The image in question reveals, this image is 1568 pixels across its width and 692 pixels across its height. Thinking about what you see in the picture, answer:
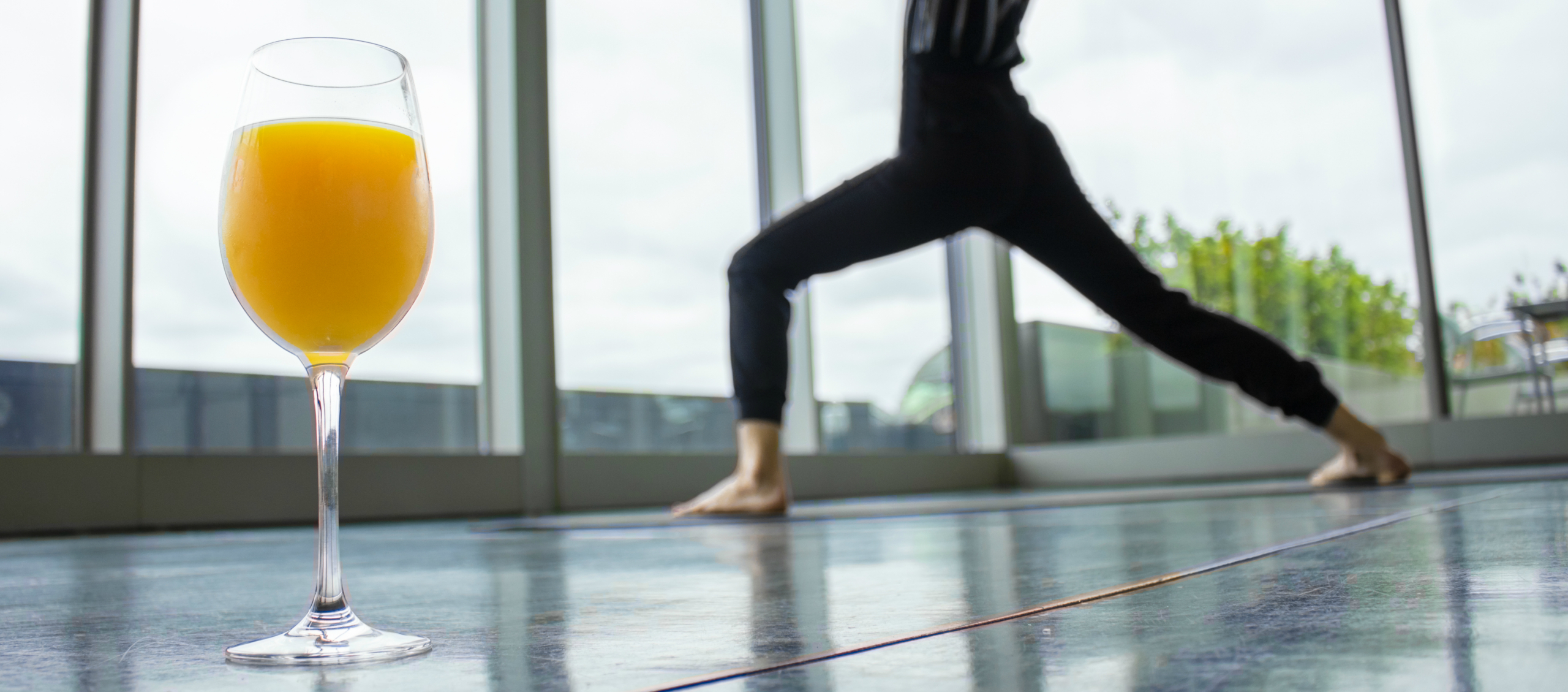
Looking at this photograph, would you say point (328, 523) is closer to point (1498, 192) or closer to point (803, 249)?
point (803, 249)

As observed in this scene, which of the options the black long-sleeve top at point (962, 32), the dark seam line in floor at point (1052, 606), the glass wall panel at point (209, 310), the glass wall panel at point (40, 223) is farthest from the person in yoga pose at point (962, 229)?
the glass wall panel at point (40, 223)

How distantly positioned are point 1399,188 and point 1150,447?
4.32 ft

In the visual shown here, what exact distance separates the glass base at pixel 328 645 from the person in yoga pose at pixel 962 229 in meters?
1.43

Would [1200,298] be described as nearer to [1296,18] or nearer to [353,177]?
[1296,18]

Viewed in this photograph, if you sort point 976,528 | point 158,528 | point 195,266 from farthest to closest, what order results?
point 195,266 → point 158,528 → point 976,528

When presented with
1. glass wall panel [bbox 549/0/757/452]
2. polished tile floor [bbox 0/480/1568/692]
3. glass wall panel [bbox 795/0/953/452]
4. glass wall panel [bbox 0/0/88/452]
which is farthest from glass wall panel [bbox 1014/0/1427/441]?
glass wall panel [bbox 0/0/88/452]

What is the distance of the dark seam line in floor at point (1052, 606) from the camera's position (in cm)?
36

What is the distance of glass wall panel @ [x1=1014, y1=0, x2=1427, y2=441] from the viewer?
416cm

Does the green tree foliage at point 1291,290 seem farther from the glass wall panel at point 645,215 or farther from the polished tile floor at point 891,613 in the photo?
the polished tile floor at point 891,613

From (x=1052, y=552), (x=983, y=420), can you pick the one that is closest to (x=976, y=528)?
(x=1052, y=552)

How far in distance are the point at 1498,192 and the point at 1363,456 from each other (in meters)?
2.33

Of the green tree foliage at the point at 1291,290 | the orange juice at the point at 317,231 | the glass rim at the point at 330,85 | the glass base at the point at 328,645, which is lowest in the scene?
the glass base at the point at 328,645

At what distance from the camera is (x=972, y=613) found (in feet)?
1.68

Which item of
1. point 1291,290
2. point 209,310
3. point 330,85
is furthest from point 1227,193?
point 330,85
